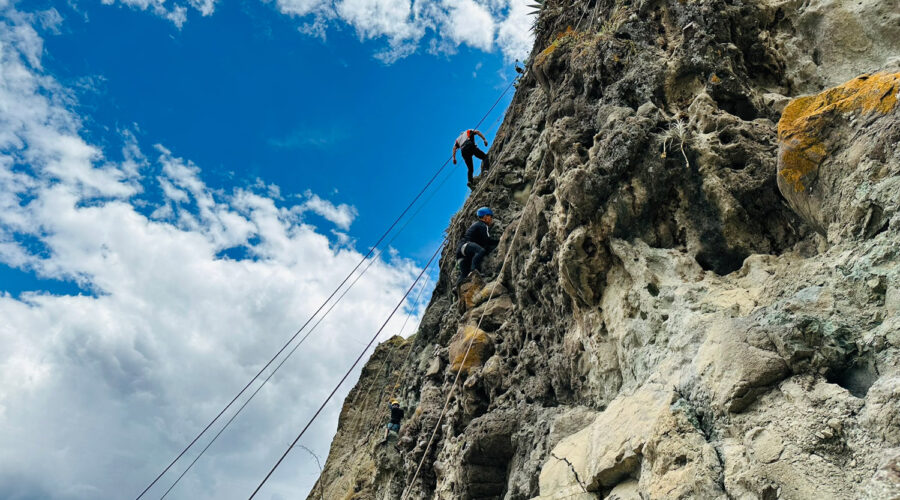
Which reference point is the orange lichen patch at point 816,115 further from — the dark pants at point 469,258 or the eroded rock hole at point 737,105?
the dark pants at point 469,258

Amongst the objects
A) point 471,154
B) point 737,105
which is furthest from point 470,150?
point 737,105

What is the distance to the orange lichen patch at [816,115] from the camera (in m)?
3.59

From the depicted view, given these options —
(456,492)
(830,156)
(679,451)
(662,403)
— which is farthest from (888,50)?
(456,492)

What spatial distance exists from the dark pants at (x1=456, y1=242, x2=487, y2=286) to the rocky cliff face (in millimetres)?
1561

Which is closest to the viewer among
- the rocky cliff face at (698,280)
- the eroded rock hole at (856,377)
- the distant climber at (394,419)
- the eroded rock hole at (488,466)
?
the eroded rock hole at (856,377)

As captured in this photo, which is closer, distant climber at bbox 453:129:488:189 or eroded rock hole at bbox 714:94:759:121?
eroded rock hole at bbox 714:94:759:121

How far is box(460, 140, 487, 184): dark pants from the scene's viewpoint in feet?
46.9

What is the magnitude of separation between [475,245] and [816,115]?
7.09 meters

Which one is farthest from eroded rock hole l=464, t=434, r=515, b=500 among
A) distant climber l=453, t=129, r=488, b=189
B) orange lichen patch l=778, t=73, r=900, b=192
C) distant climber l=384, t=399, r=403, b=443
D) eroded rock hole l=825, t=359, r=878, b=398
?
distant climber l=453, t=129, r=488, b=189

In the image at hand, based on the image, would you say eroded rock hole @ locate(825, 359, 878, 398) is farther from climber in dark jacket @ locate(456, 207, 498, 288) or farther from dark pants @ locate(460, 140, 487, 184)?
dark pants @ locate(460, 140, 487, 184)

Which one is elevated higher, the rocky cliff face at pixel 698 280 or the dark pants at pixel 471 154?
the dark pants at pixel 471 154

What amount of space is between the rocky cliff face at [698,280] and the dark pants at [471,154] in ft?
17.8

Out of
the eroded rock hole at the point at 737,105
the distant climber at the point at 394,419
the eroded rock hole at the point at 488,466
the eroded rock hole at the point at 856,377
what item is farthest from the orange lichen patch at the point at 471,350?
the eroded rock hole at the point at 856,377

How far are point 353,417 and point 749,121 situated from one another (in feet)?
46.3
